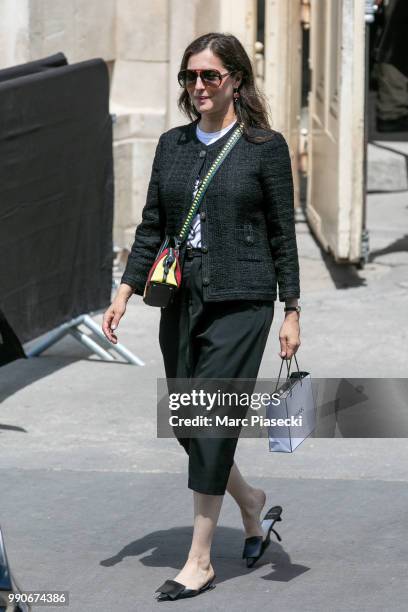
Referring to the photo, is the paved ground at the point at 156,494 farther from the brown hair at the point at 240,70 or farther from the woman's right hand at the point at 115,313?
the brown hair at the point at 240,70

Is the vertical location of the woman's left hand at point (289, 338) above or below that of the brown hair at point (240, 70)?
below

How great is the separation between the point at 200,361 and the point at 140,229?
575 mm

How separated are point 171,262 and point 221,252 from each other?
180 millimetres

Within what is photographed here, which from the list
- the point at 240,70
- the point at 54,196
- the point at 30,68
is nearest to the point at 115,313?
the point at 240,70

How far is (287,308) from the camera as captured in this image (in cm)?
507

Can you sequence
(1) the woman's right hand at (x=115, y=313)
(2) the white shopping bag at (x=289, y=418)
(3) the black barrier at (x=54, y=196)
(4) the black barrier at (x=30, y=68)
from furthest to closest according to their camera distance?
(4) the black barrier at (x=30, y=68), (3) the black barrier at (x=54, y=196), (1) the woman's right hand at (x=115, y=313), (2) the white shopping bag at (x=289, y=418)

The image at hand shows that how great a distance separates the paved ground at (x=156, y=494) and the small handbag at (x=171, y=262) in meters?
1.06

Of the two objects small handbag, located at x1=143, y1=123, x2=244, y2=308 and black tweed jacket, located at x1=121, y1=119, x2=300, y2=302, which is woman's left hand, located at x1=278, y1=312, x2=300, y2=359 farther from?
small handbag, located at x1=143, y1=123, x2=244, y2=308

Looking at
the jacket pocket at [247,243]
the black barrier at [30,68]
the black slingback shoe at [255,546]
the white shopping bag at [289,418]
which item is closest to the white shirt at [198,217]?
the jacket pocket at [247,243]

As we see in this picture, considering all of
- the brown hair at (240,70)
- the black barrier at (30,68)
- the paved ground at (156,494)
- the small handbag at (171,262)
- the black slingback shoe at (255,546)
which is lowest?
the paved ground at (156,494)

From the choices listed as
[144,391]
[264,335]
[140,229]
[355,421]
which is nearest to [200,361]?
[264,335]

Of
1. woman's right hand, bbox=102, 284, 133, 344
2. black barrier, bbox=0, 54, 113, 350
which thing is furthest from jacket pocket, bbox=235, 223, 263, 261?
black barrier, bbox=0, 54, 113, 350

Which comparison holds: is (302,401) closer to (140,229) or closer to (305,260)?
(140,229)

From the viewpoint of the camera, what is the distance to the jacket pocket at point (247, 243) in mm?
5004
